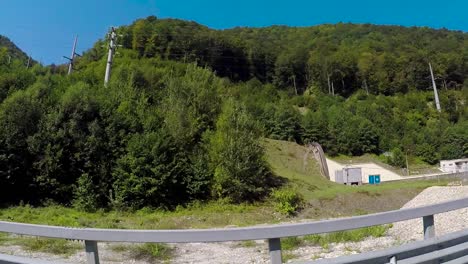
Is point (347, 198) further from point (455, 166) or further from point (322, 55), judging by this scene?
point (322, 55)

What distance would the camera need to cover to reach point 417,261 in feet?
11.8

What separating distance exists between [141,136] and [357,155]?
60.3m

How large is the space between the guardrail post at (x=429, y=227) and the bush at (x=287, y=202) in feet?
86.8

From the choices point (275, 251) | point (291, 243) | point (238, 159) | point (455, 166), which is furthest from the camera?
point (455, 166)

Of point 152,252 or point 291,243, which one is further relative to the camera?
point 291,243

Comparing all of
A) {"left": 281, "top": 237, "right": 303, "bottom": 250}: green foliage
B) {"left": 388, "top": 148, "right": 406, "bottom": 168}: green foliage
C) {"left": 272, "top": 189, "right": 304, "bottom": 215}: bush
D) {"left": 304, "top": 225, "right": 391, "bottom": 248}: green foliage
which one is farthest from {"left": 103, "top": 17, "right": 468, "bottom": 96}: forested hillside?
{"left": 281, "top": 237, "right": 303, "bottom": 250}: green foliage

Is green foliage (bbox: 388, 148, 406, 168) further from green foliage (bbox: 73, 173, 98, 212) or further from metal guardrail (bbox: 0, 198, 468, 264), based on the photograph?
metal guardrail (bbox: 0, 198, 468, 264)

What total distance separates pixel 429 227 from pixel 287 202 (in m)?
26.9

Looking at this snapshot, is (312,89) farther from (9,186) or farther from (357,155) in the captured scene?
(9,186)

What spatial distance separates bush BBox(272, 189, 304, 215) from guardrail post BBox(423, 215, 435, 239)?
26459 mm

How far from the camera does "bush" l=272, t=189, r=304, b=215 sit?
99.0ft

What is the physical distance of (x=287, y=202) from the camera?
30484 millimetres

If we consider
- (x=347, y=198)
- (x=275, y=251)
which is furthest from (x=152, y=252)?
(x=347, y=198)

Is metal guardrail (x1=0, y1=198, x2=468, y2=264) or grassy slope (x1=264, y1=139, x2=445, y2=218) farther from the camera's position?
grassy slope (x1=264, y1=139, x2=445, y2=218)
